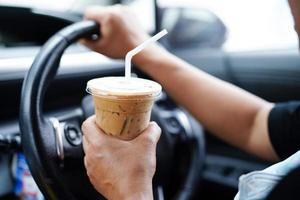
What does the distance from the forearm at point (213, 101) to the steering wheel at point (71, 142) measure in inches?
2.1

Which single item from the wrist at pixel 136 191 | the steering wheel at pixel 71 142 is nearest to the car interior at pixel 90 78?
the steering wheel at pixel 71 142

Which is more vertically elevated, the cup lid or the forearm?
the cup lid

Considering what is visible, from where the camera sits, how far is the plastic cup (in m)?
0.60

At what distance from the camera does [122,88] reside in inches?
24.0

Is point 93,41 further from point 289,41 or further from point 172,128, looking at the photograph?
point 289,41

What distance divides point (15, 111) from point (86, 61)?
217 millimetres

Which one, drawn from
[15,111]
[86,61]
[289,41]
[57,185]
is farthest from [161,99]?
[289,41]

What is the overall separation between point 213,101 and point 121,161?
51 cm

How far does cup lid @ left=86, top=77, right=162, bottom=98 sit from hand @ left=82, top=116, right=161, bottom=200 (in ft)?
0.24

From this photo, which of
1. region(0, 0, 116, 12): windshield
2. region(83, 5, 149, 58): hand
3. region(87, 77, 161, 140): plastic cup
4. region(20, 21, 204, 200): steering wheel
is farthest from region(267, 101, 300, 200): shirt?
region(0, 0, 116, 12): windshield

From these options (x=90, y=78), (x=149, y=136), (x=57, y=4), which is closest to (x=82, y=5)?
(x=57, y=4)

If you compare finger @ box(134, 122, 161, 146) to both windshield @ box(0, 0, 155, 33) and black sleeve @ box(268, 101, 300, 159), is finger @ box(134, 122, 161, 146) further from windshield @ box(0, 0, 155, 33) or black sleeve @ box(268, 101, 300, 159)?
windshield @ box(0, 0, 155, 33)

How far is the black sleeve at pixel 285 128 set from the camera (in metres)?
1.00

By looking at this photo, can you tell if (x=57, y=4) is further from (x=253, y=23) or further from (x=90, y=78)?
(x=253, y=23)
